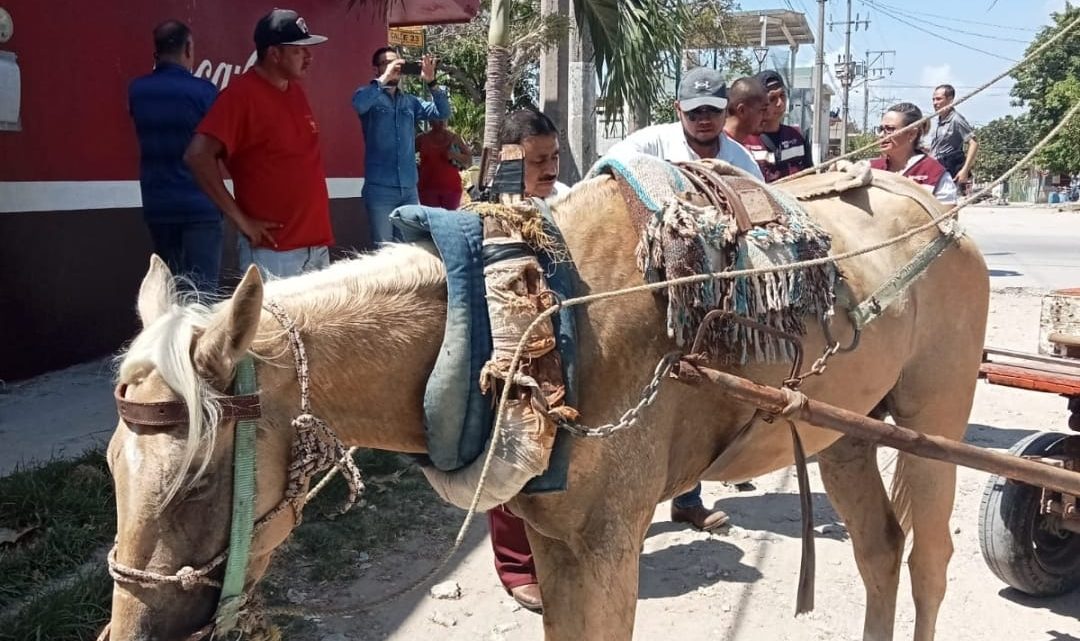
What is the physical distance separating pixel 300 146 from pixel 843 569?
3267mm

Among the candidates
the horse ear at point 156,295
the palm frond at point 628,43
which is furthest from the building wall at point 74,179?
the horse ear at point 156,295

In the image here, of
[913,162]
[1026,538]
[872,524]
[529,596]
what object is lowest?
[529,596]

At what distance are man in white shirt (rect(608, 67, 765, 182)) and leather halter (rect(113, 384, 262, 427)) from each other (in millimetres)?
2446

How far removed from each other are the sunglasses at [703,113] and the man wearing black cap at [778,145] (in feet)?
5.48

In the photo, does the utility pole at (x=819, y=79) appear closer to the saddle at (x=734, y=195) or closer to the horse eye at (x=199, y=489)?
the saddle at (x=734, y=195)

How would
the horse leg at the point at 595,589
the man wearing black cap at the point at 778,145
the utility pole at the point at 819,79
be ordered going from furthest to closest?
the utility pole at the point at 819,79, the man wearing black cap at the point at 778,145, the horse leg at the point at 595,589

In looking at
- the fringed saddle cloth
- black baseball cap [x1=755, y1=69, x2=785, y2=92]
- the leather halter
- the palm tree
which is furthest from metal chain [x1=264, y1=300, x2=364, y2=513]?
the palm tree

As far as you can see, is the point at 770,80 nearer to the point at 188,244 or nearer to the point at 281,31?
the point at 281,31

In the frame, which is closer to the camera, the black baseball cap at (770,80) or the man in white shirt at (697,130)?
the man in white shirt at (697,130)

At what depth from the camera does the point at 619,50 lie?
744 centimetres

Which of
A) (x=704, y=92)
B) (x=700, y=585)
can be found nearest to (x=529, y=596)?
(x=700, y=585)

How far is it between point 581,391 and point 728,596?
2220 millimetres

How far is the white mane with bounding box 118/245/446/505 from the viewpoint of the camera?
1555 mm

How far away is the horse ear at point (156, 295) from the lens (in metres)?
1.76
